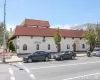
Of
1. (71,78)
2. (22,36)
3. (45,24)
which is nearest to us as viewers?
(71,78)

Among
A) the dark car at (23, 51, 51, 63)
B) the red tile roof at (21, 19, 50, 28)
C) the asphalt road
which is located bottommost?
the asphalt road

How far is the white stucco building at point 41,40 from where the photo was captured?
4358cm

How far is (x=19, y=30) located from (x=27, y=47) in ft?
13.2

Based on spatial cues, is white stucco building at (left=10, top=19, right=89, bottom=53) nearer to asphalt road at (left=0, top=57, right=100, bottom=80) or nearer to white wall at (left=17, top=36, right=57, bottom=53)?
white wall at (left=17, top=36, right=57, bottom=53)

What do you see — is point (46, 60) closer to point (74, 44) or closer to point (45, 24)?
point (74, 44)

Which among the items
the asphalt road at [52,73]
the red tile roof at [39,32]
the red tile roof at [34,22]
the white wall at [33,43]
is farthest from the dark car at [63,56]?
the red tile roof at [34,22]

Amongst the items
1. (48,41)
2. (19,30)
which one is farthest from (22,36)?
(48,41)

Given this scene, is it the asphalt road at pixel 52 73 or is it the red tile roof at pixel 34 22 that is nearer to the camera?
the asphalt road at pixel 52 73

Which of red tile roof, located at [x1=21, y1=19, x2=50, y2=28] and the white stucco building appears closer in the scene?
the white stucco building

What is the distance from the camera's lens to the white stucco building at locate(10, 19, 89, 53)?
143 feet

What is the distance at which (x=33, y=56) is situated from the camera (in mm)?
29547

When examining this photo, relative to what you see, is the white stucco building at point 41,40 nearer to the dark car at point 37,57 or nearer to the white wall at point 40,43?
the white wall at point 40,43

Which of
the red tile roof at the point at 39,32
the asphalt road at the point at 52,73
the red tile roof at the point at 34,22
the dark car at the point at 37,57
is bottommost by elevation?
the asphalt road at the point at 52,73

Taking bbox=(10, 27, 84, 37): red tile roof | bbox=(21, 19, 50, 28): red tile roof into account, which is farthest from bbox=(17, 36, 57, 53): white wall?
bbox=(21, 19, 50, 28): red tile roof
